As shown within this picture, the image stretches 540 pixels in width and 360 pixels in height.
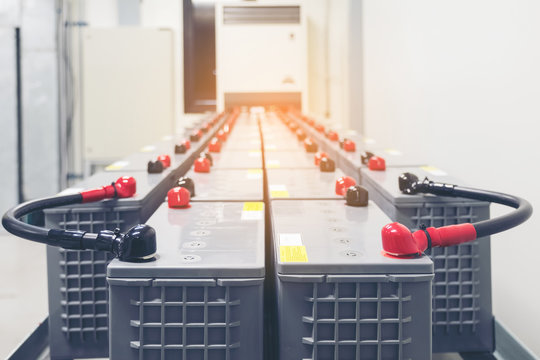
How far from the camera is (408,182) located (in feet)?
4.77

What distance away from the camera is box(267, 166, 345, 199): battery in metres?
1.48

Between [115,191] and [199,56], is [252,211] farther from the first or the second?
[199,56]

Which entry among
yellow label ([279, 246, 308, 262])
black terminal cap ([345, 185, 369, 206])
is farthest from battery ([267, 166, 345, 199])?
yellow label ([279, 246, 308, 262])

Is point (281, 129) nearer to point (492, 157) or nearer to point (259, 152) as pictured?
point (259, 152)

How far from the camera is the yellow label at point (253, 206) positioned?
1.33 meters

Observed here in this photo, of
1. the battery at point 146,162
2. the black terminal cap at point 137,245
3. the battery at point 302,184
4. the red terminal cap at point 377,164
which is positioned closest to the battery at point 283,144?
the battery at point 146,162

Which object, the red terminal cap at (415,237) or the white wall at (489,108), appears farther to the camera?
the white wall at (489,108)

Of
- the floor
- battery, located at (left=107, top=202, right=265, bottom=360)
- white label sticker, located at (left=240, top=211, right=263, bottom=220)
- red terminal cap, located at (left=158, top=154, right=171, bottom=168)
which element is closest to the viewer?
battery, located at (left=107, top=202, right=265, bottom=360)

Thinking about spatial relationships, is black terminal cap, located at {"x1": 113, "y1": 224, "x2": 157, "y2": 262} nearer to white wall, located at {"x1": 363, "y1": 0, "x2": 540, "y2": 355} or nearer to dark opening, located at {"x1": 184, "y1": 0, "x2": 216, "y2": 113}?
white wall, located at {"x1": 363, "y1": 0, "x2": 540, "y2": 355}

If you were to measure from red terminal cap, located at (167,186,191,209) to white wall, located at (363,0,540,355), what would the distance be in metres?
1.18

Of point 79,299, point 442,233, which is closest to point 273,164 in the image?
point 79,299

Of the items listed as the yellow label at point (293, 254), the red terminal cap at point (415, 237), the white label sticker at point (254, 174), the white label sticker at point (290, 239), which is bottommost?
the yellow label at point (293, 254)

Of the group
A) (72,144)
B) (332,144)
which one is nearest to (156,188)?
(332,144)

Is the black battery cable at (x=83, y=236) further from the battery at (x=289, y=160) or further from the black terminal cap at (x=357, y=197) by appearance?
the battery at (x=289, y=160)
